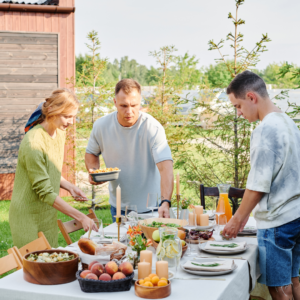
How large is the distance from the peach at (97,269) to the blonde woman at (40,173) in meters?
0.80

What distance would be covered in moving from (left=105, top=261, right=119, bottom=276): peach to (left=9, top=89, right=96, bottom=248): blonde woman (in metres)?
0.83

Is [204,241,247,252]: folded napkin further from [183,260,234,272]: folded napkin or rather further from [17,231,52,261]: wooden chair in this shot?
[17,231,52,261]: wooden chair

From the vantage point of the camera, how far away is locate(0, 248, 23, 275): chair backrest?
220 cm

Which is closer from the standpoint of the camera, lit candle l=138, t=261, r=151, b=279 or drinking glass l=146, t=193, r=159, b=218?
lit candle l=138, t=261, r=151, b=279

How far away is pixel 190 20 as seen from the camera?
158 ft

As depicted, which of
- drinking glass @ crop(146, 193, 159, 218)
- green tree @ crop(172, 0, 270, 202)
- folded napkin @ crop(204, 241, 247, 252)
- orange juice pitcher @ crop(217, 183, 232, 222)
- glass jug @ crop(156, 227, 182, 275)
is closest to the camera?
glass jug @ crop(156, 227, 182, 275)

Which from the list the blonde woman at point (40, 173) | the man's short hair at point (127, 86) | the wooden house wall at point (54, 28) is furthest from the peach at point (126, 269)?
the wooden house wall at point (54, 28)

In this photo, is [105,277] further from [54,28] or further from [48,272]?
[54,28]

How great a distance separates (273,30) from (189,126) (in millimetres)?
43987

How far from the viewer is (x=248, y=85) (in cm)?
242

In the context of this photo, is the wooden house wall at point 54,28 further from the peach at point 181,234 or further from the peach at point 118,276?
the peach at point 118,276

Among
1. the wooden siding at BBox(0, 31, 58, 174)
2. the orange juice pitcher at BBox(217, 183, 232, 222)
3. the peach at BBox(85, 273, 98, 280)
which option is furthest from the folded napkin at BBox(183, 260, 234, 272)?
the wooden siding at BBox(0, 31, 58, 174)

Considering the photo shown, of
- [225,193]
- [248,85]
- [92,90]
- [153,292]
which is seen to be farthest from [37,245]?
[92,90]

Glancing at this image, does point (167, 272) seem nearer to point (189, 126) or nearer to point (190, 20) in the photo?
point (189, 126)
